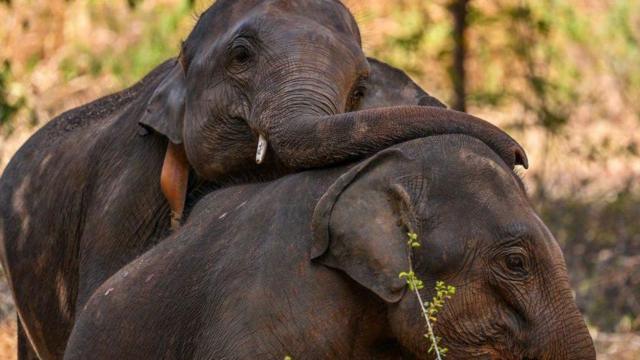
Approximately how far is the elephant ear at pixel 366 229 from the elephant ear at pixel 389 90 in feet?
2.65

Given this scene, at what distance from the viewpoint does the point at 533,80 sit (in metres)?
10.0

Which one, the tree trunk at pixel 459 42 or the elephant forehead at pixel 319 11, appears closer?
the elephant forehead at pixel 319 11

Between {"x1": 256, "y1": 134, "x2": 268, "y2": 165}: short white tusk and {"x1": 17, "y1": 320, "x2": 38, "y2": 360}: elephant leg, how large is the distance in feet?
6.76

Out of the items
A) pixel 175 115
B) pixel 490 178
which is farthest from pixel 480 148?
pixel 175 115

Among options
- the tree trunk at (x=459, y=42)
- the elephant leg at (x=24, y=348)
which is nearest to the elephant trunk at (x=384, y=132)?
the elephant leg at (x=24, y=348)

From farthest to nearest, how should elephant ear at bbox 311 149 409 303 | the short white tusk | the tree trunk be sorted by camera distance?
the tree trunk < the short white tusk < elephant ear at bbox 311 149 409 303

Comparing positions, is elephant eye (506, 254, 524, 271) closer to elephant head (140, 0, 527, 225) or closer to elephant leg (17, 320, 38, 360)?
elephant head (140, 0, 527, 225)

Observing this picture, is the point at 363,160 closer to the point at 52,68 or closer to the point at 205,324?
the point at 205,324

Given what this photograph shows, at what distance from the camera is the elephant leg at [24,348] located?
6.33 meters

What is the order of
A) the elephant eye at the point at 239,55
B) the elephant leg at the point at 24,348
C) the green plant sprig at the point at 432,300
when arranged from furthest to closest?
the elephant leg at the point at 24,348 < the elephant eye at the point at 239,55 < the green plant sprig at the point at 432,300

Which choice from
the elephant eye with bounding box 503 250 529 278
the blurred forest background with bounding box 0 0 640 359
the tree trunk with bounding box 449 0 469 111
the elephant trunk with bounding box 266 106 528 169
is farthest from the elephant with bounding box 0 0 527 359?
the tree trunk with bounding box 449 0 469 111

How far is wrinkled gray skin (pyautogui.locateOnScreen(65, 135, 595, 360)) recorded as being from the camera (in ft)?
13.3

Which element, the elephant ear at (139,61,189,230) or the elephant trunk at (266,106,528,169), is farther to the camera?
the elephant ear at (139,61,189,230)

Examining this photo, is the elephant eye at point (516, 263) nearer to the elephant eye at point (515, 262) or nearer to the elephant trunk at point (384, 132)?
the elephant eye at point (515, 262)
